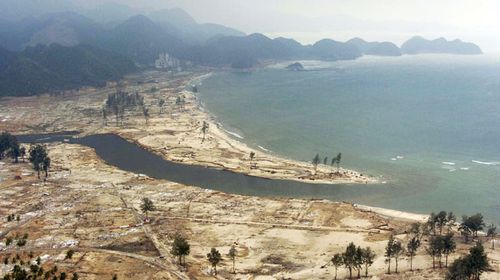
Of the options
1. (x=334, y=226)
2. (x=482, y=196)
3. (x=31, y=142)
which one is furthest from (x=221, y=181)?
(x=31, y=142)

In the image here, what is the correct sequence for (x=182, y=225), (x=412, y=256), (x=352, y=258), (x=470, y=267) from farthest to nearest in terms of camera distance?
(x=182, y=225) → (x=412, y=256) → (x=352, y=258) → (x=470, y=267)

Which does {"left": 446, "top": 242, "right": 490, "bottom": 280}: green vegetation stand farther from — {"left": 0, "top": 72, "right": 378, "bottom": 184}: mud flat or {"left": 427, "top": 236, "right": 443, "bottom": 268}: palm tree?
{"left": 0, "top": 72, "right": 378, "bottom": 184}: mud flat

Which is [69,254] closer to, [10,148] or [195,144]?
[10,148]

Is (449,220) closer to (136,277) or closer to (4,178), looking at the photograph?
(136,277)

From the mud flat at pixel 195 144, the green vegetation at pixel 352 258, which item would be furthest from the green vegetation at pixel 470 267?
the mud flat at pixel 195 144

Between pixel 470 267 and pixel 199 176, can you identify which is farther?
pixel 199 176

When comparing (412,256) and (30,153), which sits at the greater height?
(30,153)

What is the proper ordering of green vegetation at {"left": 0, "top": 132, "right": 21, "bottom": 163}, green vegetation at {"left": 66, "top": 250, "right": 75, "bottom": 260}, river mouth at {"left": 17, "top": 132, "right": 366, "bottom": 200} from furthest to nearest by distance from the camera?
1. green vegetation at {"left": 0, "top": 132, "right": 21, "bottom": 163}
2. river mouth at {"left": 17, "top": 132, "right": 366, "bottom": 200}
3. green vegetation at {"left": 66, "top": 250, "right": 75, "bottom": 260}

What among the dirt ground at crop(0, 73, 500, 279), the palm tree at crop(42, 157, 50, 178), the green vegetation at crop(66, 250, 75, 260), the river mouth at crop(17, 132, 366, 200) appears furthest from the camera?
the palm tree at crop(42, 157, 50, 178)

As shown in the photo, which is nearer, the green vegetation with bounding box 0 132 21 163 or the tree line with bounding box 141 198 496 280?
the tree line with bounding box 141 198 496 280

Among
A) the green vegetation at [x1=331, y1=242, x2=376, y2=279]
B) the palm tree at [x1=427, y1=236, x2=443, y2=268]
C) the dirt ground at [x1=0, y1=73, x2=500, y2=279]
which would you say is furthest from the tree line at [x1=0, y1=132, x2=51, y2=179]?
the palm tree at [x1=427, y1=236, x2=443, y2=268]

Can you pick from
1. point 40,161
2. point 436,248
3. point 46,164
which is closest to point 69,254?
point 46,164

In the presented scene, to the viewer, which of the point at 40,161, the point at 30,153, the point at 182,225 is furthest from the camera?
the point at 30,153
